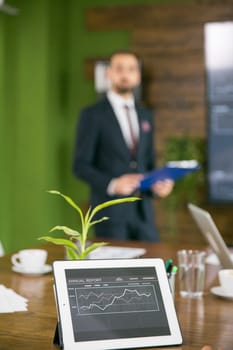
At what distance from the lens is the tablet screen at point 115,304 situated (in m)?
1.35

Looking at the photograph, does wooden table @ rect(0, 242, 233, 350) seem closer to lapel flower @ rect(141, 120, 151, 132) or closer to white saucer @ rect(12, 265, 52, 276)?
white saucer @ rect(12, 265, 52, 276)

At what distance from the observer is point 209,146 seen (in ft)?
17.3

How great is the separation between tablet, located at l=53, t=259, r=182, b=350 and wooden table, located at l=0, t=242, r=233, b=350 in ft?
0.27

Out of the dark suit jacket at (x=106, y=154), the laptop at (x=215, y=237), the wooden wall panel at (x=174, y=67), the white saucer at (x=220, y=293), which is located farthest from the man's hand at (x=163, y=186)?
the wooden wall panel at (x=174, y=67)

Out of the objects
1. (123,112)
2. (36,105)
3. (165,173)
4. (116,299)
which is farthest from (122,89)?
(116,299)

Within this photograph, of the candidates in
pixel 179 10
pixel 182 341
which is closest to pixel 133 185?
pixel 182 341

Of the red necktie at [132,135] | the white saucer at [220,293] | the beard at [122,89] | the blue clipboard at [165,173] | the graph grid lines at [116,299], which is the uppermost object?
the beard at [122,89]

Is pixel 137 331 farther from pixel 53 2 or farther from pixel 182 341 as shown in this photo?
pixel 53 2

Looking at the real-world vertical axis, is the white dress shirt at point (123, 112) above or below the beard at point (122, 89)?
below

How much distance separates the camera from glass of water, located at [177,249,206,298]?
6.40 ft

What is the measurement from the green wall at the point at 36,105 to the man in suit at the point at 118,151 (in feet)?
5.65

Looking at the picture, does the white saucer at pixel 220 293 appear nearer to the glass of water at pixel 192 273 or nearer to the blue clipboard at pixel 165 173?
the glass of water at pixel 192 273

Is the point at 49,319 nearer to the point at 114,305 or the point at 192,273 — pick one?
the point at 114,305

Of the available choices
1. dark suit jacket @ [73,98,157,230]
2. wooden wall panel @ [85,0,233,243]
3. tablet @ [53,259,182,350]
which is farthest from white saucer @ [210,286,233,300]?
wooden wall panel @ [85,0,233,243]
